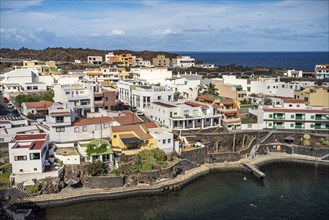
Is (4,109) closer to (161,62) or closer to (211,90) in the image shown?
(211,90)

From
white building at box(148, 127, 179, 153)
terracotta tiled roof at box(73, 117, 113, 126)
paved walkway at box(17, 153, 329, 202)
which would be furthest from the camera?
terracotta tiled roof at box(73, 117, 113, 126)

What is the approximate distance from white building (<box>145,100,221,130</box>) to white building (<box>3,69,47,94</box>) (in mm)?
22282

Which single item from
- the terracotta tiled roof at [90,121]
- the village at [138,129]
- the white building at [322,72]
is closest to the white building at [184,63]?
the white building at [322,72]

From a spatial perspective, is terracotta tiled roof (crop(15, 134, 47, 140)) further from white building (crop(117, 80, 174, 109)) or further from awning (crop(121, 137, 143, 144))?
white building (crop(117, 80, 174, 109))

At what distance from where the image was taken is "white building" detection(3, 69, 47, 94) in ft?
175

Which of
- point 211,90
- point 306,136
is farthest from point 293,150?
point 211,90

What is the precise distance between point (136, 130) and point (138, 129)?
1.22ft

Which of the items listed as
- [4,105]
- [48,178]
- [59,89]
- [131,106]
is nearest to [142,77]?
[131,106]

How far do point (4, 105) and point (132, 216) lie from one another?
3149cm

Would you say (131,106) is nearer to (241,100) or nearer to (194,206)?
(241,100)

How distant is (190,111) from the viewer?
41.2 m

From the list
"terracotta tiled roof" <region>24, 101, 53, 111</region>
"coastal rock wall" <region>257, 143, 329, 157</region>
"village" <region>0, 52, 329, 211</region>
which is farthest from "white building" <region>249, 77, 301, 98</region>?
"terracotta tiled roof" <region>24, 101, 53, 111</region>

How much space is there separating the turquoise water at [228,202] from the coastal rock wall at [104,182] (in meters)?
1.71

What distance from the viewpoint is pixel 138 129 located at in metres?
36.0
